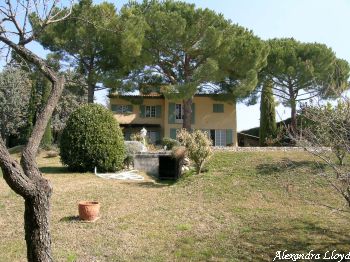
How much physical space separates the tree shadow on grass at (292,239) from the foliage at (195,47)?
50.9ft

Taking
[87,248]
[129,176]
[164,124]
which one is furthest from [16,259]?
[164,124]

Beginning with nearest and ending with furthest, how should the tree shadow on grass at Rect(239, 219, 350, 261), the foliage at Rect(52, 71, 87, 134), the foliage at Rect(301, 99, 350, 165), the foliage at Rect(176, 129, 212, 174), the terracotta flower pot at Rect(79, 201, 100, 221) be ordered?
the foliage at Rect(301, 99, 350, 165), the tree shadow on grass at Rect(239, 219, 350, 261), the terracotta flower pot at Rect(79, 201, 100, 221), the foliage at Rect(176, 129, 212, 174), the foliage at Rect(52, 71, 87, 134)

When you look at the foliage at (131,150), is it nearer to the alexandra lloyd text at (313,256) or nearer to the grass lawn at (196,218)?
the grass lawn at (196,218)

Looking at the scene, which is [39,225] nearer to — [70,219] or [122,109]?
[70,219]

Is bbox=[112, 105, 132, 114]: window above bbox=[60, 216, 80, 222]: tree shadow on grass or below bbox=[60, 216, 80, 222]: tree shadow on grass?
above

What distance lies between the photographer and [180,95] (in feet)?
76.1

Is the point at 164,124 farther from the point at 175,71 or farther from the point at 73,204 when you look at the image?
the point at 73,204

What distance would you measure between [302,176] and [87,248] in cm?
848

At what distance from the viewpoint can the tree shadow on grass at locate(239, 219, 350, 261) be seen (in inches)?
262

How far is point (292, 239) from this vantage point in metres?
7.25

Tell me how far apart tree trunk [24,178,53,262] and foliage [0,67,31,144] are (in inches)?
1045

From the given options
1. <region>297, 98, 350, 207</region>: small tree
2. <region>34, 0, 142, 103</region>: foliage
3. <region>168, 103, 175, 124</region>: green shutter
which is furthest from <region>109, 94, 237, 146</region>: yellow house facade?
<region>297, 98, 350, 207</region>: small tree

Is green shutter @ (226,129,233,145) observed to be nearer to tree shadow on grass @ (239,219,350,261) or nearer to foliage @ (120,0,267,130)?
foliage @ (120,0,267,130)

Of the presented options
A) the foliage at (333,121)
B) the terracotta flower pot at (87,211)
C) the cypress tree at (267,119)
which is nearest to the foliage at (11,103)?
the cypress tree at (267,119)
